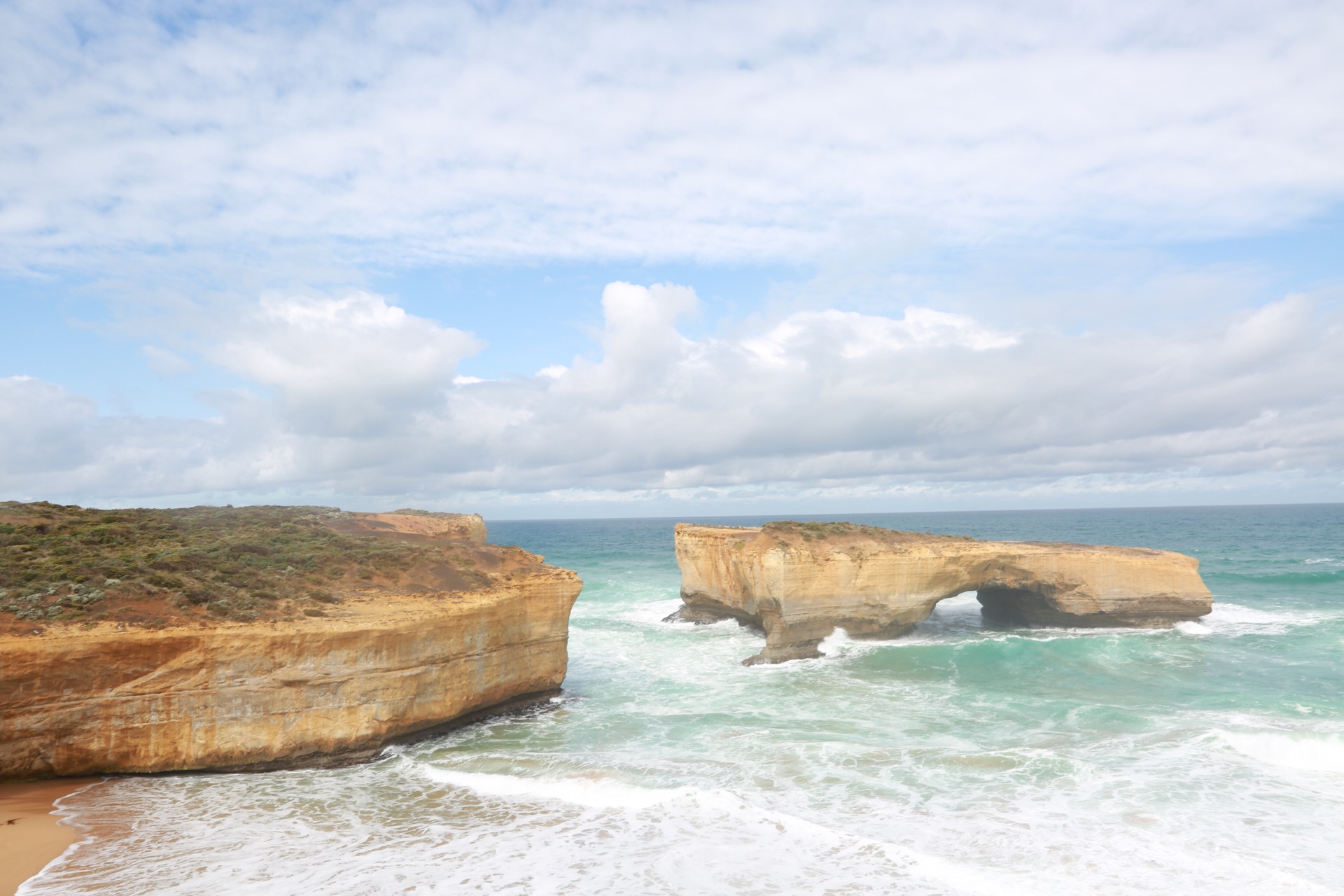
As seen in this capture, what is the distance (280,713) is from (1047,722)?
16131mm

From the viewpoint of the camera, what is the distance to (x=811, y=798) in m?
12.2

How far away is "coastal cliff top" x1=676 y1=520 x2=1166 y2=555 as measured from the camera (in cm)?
2570

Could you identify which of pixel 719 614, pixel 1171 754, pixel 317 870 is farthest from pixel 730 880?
pixel 719 614

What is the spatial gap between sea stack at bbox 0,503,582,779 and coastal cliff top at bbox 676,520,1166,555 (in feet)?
32.3

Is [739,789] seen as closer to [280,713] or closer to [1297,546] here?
[280,713]

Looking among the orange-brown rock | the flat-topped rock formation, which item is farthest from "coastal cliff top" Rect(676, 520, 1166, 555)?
the orange-brown rock

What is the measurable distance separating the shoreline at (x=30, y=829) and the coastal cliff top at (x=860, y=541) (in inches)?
755

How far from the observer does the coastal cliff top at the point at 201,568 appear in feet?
42.3

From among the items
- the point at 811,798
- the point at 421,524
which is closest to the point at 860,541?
the point at 811,798

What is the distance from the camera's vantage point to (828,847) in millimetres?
10523

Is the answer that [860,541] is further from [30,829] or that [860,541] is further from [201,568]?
[30,829]

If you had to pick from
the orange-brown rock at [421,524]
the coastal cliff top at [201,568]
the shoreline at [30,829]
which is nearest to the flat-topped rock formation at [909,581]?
the coastal cliff top at [201,568]

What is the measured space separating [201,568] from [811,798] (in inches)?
520

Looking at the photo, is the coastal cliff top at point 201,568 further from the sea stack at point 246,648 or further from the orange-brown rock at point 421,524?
the orange-brown rock at point 421,524
